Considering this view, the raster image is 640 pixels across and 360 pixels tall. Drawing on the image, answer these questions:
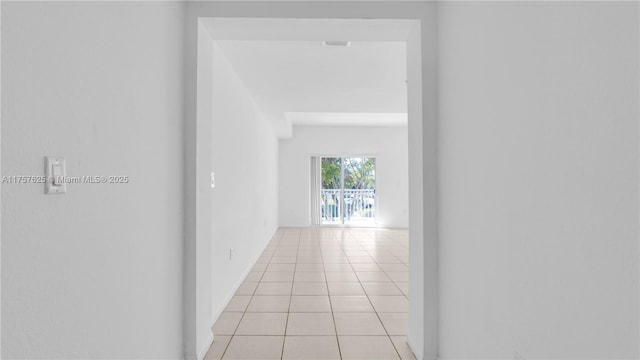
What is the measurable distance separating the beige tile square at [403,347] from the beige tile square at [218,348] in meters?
1.19

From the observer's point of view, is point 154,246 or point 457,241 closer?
point 154,246

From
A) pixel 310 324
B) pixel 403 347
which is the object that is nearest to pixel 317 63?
pixel 310 324

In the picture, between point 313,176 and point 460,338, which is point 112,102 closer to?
point 460,338

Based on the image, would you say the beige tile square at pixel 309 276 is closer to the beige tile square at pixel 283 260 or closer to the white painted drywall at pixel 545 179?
the beige tile square at pixel 283 260

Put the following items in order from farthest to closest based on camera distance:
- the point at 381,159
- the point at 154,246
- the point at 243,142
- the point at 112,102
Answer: the point at 381,159
the point at 243,142
the point at 154,246
the point at 112,102

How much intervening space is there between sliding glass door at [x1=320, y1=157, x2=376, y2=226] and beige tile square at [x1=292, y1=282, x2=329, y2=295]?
5379mm

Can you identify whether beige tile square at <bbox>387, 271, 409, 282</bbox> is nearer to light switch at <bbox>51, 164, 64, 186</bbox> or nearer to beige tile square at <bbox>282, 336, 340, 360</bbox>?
beige tile square at <bbox>282, 336, 340, 360</bbox>

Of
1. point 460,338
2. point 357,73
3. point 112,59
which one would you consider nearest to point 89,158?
point 112,59

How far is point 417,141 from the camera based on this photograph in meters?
2.19

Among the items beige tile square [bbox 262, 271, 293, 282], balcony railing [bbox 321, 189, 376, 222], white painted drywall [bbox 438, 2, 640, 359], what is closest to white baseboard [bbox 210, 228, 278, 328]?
beige tile square [bbox 262, 271, 293, 282]

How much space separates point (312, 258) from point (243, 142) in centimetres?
209

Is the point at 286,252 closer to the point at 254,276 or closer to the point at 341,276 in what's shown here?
the point at 254,276

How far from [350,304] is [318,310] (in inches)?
13.5

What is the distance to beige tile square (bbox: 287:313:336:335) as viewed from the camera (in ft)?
8.51
